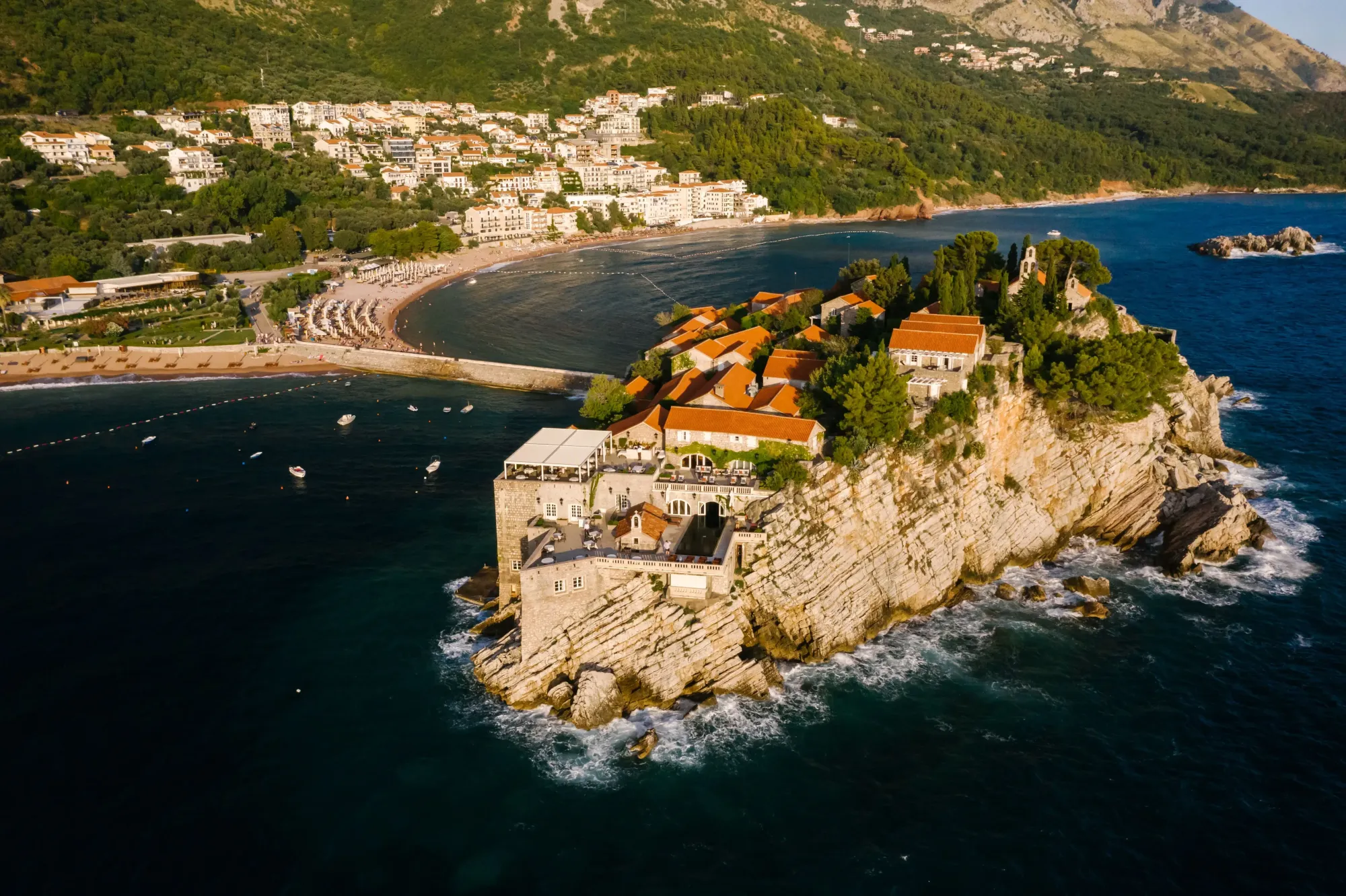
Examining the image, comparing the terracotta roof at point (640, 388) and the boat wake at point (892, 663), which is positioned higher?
the terracotta roof at point (640, 388)

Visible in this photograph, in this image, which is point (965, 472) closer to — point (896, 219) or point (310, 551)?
point (310, 551)

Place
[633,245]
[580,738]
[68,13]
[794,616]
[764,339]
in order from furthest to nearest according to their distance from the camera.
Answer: [68,13] < [633,245] < [764,339] < [794,616] < [580,738]

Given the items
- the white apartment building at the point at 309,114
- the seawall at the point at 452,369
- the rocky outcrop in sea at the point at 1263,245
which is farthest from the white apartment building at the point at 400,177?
the rocky outcrop in sea at the point at 1263,245

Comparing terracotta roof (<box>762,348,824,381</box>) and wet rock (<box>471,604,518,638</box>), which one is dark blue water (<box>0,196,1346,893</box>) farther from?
terracotta roof (<box>762,348,824,381</box>)

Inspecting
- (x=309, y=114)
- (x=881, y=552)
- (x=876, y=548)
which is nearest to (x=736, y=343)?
(x=876, y=548)

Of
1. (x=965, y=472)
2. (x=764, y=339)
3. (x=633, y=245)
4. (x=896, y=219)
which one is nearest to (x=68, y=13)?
(x=633, y=245)

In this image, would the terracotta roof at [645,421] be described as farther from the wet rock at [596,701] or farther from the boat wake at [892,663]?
the wet rock at [596,701]

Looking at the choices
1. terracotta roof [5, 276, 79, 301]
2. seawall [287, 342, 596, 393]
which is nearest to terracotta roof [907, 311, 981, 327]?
seawall [287, 342, 596, 393]

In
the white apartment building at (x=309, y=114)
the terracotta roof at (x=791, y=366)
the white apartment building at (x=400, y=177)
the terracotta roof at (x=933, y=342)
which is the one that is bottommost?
the terracotta roof at (x=791, y=366)
